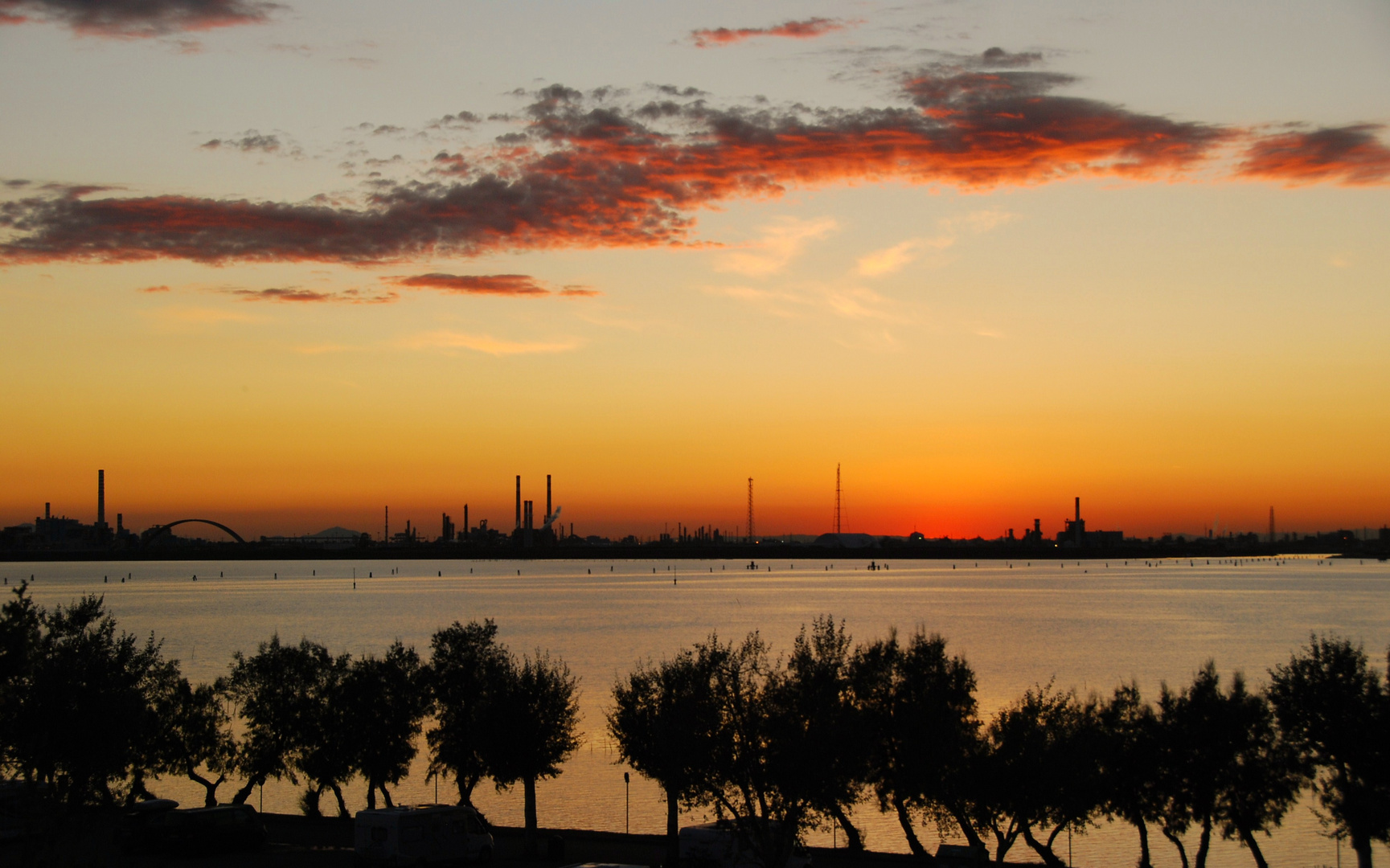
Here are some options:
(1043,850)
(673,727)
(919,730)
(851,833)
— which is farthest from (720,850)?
(1043,850)

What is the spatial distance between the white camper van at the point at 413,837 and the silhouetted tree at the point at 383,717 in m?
12.9

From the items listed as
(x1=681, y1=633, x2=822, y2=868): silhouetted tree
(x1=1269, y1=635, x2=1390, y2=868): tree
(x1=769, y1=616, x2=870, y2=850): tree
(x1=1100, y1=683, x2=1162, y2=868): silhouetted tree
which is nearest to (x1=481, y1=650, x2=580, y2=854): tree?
(x1=681, y1=633, x2=822, y2=868): silhouetted tree

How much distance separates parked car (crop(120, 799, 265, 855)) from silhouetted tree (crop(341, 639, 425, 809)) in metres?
9.94

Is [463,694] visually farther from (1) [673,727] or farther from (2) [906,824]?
(2) [906,824]

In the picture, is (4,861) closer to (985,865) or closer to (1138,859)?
(985,865)

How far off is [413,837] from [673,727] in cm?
891

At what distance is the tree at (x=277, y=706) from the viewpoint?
46250mm

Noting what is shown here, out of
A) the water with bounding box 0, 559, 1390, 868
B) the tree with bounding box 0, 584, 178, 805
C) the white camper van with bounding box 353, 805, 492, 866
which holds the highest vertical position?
the tree with bounding box 0, 584, 178, 805

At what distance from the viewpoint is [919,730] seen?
3922cm

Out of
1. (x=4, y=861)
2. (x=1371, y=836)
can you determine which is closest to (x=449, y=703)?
(x=4, y=861)

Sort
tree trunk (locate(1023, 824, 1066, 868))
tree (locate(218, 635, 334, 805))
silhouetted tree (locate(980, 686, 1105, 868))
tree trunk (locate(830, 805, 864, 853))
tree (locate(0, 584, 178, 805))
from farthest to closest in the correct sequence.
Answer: tree (locate(218, 635, 334, 805)) < silhouetted tree (locate(980, 686, 1105, 868)) < tree trunk (locate(1023, 824, 1066, 868)) < tree trunk (locate(830, 805, 864, 853)) < tree (locate(0, 584, 178, 805))

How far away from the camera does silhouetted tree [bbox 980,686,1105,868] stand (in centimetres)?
3662

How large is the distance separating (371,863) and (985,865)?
62.7 feet

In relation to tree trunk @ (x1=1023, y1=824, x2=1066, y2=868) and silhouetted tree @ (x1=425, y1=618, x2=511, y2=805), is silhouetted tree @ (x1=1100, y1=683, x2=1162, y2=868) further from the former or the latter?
silhouetted tree @ (x1=425, y1=618, x2=511, y2=805)
